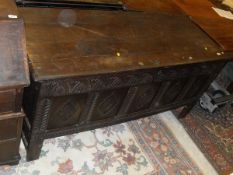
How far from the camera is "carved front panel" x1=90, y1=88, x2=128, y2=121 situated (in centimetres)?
176

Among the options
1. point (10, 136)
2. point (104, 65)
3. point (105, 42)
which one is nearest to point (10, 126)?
point (10, 136)

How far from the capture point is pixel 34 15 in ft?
5.47

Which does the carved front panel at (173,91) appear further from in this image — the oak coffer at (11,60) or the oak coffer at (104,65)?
the oak coffer at (11,60)

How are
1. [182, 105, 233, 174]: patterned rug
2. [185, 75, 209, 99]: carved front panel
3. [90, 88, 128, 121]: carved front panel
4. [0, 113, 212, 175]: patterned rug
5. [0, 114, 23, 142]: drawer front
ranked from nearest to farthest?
[0, 114, 23, 142]: drawer front, [90, 88, 128, 121]: carved front panel, [0, 113, 212, 175]: patterned rug, [185, 75, 209, 99]: carved front panel, [182, 105, 233, 174]: patterned rug

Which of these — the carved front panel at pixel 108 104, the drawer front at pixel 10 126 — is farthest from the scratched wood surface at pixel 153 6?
the drawer front at pixel 10 126

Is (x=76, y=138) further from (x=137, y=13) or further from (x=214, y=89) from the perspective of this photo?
(x=214, y=89)

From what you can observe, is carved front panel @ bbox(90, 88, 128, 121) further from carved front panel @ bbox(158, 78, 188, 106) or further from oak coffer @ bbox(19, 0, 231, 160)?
carved front panel @ bbox(158, 78, 188, 106)

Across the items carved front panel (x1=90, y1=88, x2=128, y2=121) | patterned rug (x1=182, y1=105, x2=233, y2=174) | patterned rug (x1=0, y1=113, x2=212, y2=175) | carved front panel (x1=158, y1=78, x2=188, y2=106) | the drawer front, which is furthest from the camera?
patterned rug (x1=182, y1=105, x2=233, y2=174)

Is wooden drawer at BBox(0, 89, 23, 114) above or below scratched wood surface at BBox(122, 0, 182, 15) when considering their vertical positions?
below

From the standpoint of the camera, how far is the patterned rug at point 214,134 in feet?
7.79

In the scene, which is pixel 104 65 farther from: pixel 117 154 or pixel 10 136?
pixel 117 154

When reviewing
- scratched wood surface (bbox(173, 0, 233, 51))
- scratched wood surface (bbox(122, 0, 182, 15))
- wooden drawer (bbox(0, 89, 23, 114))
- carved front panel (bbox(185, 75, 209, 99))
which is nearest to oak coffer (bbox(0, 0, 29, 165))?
wooden drawer (bbox(0, 89, 23, 114))

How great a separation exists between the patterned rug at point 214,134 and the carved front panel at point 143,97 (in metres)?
0.63

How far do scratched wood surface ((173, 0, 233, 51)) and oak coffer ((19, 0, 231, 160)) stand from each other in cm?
10
